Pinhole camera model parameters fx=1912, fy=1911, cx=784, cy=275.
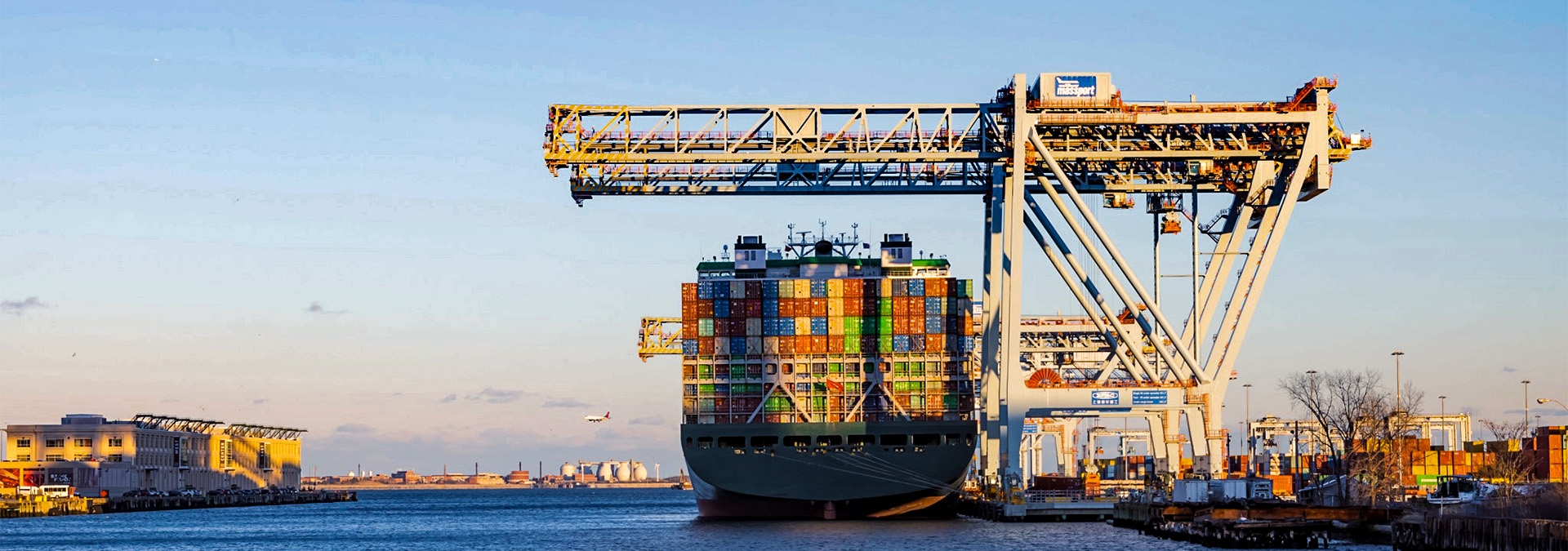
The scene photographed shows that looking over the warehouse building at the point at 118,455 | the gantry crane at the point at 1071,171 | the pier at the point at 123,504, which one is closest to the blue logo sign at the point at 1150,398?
the gantry crane at the point at 1071,171

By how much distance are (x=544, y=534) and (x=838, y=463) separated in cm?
1760

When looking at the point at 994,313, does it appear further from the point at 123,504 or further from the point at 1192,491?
the point at 123,504

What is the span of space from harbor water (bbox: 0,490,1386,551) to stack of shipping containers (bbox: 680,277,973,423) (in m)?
5.02

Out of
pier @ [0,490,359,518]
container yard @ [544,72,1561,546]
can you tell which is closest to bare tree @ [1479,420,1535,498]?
container yard @ [544,72,1561,546]

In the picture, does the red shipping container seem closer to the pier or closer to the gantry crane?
the gantry crane

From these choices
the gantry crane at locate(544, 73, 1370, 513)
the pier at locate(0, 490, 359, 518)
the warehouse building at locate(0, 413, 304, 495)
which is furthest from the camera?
the warehouse building at locate(0, 413, 304, 495)

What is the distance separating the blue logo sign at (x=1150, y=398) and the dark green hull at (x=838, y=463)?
1206cm

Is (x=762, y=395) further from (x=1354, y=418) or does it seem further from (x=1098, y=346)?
(x=1098, y=346)

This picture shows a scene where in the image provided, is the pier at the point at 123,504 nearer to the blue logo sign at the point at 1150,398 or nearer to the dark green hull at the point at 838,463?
the dark green hull at the point at 838,463

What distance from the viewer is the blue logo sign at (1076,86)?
61031mm

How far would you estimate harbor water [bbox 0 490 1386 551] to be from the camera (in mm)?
61094

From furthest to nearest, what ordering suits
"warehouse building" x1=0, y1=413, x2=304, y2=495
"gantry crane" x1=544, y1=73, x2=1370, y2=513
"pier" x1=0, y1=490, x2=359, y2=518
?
"warehouse building" x1=0, y1=413, x2=304, y2=495, "pier" x1=0, y1=490, x2=359, y2=518, "gantry crane" x1=544, y1=73, x2=1370, y2=513

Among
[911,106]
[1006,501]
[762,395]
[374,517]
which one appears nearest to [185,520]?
[374,517]

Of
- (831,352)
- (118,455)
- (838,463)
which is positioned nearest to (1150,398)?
(838,463)
